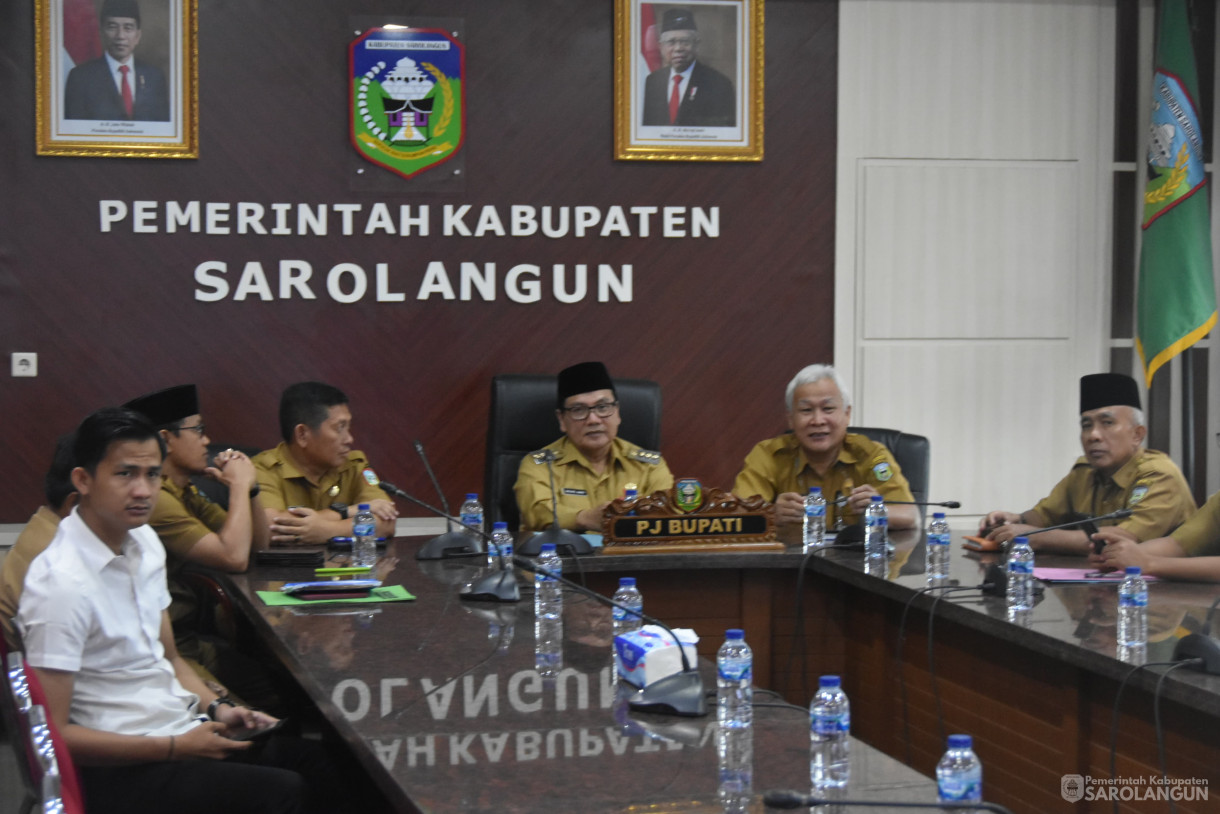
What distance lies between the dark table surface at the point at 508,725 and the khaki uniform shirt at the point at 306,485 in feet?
4.02

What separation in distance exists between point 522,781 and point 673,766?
20cm

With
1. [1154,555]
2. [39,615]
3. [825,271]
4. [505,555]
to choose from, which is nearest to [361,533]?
[505,555]

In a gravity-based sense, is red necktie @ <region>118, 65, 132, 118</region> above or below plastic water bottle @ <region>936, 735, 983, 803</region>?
above

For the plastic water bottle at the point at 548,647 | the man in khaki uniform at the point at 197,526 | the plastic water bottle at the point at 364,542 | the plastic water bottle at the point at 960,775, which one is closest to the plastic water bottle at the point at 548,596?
the plastic water bottle at the point at 548,647

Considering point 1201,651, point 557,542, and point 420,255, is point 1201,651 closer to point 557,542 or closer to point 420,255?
point 557,542

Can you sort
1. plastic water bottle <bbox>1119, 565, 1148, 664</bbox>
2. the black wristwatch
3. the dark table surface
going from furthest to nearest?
1. the black wristwatch
2. plastic water bottle <bbox>1119, 565, 1148, 664</bbox>
3. the dark table surface

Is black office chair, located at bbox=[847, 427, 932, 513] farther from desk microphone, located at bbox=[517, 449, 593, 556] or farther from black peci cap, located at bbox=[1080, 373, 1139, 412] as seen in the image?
desk microphone, located at bbox=[517, 449, 593, 556]

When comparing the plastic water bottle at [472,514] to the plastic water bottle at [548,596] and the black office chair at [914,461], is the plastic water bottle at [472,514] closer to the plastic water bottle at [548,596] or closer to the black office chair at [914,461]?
the plastic water bottle at [548,596]

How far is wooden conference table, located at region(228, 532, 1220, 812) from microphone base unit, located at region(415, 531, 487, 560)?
11 cm

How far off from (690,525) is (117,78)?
276 cm

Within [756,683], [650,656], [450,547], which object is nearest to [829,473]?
[756,683]

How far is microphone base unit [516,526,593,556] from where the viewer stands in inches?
138

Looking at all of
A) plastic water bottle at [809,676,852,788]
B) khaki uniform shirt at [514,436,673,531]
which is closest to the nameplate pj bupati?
khaki uniform shirt at [514,436,673,531]

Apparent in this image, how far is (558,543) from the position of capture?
11.5 ft
